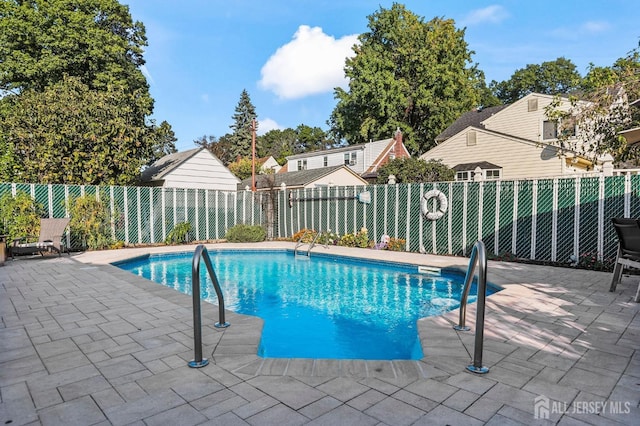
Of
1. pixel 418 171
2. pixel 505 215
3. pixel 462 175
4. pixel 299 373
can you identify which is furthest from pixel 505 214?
pixel 462 175

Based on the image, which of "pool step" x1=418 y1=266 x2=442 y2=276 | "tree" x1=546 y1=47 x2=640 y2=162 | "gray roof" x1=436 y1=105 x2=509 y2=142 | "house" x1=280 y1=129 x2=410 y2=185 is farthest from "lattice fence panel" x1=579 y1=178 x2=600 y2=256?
"gray roof" x1=436 y1=105 x2=509 y2=142

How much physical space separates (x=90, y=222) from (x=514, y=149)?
17323 millimetres

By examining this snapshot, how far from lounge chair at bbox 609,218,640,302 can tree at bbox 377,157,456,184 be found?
11294mm

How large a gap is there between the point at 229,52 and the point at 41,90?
8.87m

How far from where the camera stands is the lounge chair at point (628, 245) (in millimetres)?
4855

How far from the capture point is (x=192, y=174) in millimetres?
18875

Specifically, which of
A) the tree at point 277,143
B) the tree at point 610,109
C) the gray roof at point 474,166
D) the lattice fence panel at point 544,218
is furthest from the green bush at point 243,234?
the tree at point 277,143

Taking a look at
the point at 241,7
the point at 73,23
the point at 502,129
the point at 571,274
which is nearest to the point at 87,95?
the point at 73,23

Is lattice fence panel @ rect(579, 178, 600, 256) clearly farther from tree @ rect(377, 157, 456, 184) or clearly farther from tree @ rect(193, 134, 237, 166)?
tree @ rect(193, 134, 237, 166)

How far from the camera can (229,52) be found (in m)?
14.3

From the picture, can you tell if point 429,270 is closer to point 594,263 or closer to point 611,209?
point 594,263

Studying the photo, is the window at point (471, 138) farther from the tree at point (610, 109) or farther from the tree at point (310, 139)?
the tree at point (310, 139)

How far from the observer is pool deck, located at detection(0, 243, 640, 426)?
86.4 inches

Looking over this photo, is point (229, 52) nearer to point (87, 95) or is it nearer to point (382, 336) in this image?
point (87, 95)
